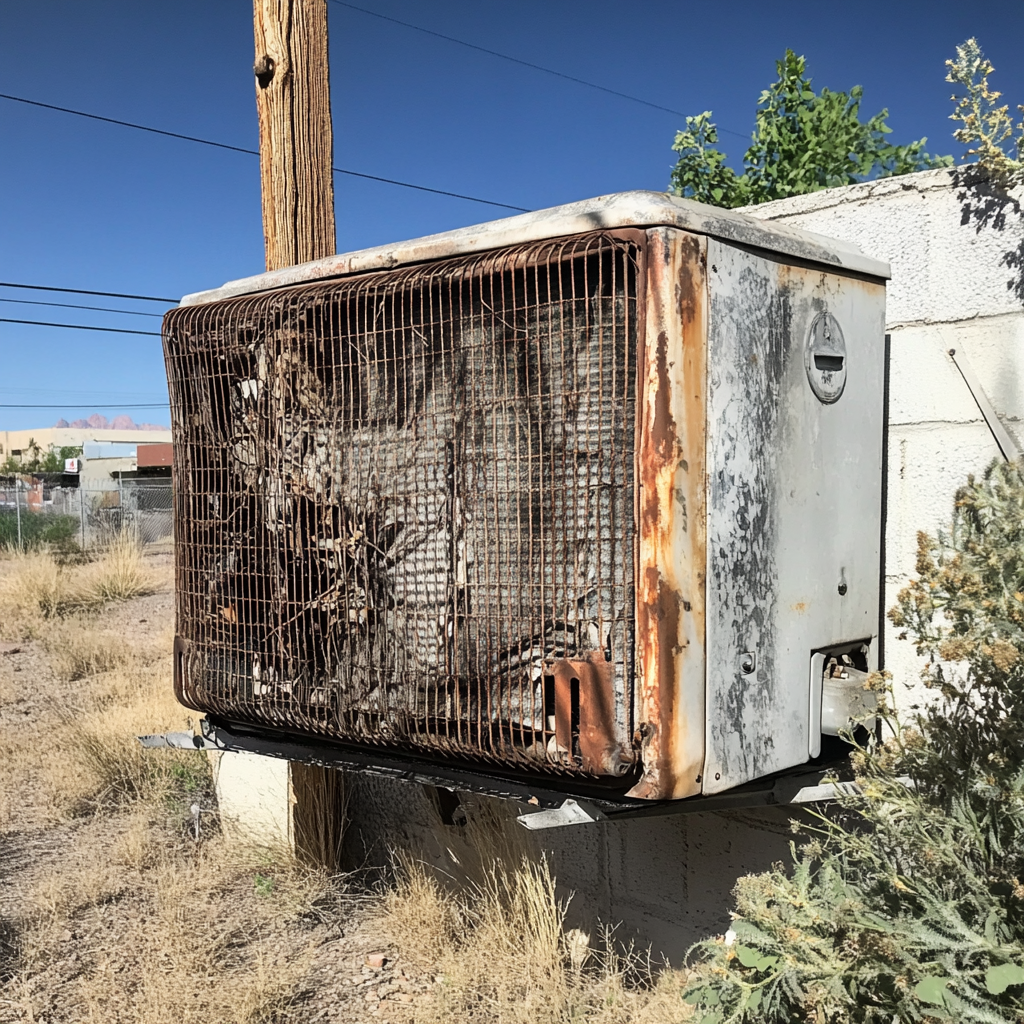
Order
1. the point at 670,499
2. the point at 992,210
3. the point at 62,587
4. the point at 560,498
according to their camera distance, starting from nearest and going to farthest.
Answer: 1. the point at 670,499
2. the point at 560,498
3. the point at 992,210
4. the point at 62,587

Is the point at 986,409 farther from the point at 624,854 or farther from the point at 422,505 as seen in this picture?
the point at 624,854

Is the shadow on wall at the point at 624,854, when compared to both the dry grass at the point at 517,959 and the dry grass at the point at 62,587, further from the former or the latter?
the dry grass at the point at 62,587

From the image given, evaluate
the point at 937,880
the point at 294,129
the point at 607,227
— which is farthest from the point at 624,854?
the point at 294,129

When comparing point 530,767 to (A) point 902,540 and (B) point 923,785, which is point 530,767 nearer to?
(B) point 923,785

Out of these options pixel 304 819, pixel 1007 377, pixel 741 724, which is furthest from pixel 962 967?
pixel 304 819

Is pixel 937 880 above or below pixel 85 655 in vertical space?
above

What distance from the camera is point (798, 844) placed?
2.37 metres

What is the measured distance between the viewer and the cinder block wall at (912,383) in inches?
82.0

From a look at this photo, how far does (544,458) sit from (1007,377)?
3.43ft

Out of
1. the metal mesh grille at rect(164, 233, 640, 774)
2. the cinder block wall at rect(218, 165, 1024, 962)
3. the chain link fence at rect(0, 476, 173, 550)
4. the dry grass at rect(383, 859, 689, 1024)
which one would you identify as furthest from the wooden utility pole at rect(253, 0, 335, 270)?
the chain link fence at rect(0, 476, 173, 550)

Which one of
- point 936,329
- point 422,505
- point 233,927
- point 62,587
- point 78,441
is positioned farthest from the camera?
point 78,441

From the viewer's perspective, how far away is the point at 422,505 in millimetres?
1938

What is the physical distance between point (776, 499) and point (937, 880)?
71 centimetres

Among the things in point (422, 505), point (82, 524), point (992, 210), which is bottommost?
point (82, 524)
